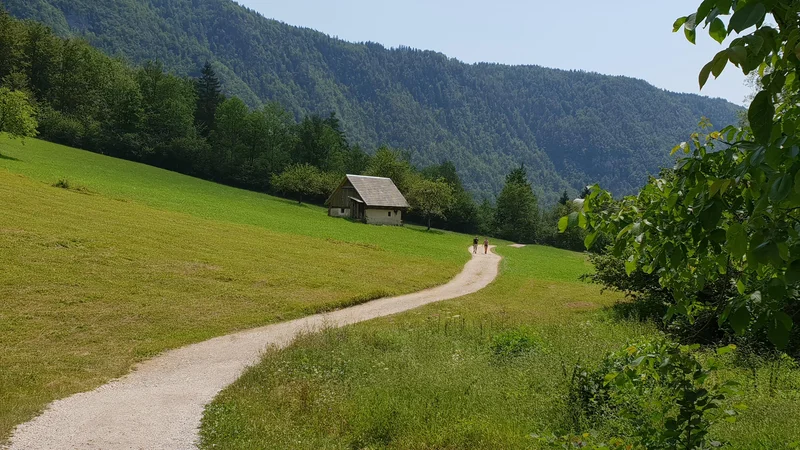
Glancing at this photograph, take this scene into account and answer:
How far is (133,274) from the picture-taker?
21812mm

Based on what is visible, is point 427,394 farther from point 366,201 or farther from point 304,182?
point 304,182

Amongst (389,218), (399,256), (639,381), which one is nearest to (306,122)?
(389,218)

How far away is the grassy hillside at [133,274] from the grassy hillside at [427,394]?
389 cm

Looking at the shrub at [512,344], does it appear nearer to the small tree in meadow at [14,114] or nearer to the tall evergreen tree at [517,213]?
the small tree in meadow at [14,114]

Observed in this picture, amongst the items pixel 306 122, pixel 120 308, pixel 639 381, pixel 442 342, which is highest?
pixel 306 122

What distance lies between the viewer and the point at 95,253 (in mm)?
23531

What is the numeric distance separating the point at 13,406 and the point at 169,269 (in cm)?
1445

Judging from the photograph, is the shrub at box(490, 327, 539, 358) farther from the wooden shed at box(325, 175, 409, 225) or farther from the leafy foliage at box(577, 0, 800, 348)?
the wooden shed at box(325, 175, 409, 225)

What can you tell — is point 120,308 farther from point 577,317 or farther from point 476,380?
point 577,317

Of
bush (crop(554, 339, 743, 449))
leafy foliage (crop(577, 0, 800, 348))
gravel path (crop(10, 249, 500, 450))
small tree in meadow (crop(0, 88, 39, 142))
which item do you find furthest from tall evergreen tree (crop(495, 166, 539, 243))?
leafy foliage (crop(577, 0, 800, 348))

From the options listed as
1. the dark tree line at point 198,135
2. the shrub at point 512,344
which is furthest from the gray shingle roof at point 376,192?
the shrub at point 512,344

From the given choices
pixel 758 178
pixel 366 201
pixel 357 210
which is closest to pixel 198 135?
pixel 357 210

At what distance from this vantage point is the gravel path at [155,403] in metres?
8.49

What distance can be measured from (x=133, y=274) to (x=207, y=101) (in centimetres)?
9137
